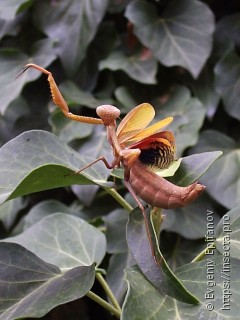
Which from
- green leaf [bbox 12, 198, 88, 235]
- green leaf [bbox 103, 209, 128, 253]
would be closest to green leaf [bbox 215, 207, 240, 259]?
green leaf [bbox 103, 209, 128, 253]

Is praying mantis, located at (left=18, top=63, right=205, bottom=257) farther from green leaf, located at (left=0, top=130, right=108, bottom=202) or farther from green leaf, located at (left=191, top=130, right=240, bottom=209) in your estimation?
green leaf, located at (left=191, top=130, right=240, bottom=209)

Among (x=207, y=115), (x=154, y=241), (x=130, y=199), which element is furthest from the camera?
(x=207, y=115)

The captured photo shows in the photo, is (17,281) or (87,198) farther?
(87,198)

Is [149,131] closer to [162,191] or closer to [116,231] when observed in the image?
[162,191]

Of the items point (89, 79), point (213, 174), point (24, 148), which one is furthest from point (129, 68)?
point (24, 148)

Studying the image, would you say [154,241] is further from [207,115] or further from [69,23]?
[69,23]

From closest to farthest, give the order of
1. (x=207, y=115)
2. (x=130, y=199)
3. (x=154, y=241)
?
(x=154, y=241)
(x=130, y=199)
(x=207, y=115)

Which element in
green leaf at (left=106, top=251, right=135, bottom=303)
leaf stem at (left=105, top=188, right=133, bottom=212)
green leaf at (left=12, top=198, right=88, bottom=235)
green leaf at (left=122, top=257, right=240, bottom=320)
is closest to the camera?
green leaf at (left=122, top=257, right=240, bottom=320)

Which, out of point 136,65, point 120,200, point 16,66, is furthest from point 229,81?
A: point 120,200
